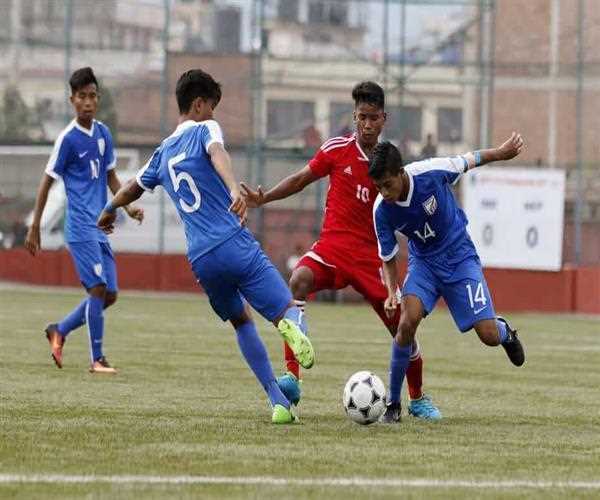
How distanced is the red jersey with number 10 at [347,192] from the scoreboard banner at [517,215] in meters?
18.5

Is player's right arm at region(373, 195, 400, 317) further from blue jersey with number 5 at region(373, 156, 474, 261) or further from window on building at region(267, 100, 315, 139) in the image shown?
window on building at region(267, 100, 315, 139)

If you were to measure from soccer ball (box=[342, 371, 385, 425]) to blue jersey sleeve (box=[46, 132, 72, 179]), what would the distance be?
4.47m

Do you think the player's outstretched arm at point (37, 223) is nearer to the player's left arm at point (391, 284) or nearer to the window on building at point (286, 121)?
the player's left arm at point (391, 284)

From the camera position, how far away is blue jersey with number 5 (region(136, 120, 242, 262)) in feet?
30.6

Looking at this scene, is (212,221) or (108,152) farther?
(108,152)

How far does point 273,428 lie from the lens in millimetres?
9234

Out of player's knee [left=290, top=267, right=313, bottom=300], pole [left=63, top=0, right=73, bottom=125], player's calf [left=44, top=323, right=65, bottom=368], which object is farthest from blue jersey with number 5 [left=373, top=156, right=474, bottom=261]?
pole [left=63, top=0, right=73, bottom=125]

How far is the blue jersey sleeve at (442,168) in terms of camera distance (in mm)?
9820

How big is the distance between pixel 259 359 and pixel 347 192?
2.14m

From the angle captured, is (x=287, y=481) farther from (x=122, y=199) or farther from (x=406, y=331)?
(x=122, y=199)

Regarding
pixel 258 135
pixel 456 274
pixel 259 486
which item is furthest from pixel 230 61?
pixel 259 486

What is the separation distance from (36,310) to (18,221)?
891 centimetres

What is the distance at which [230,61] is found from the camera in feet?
105

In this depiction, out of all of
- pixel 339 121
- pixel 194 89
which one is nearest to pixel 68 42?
pixel 339 121
